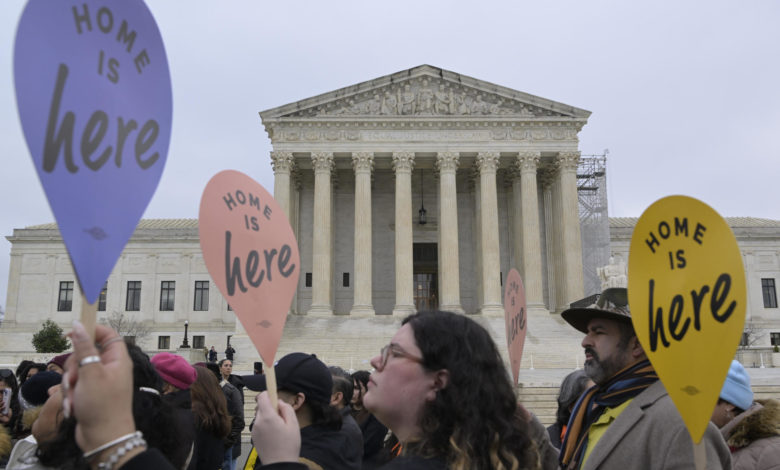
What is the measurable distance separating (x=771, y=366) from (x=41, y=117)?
103 feet

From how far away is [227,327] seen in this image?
51875 mm

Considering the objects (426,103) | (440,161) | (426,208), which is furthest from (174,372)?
(426,208)

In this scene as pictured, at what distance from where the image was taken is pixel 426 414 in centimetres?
262

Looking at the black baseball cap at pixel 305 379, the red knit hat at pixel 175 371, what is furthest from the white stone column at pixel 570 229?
the black baseball cap at pixel 305 379

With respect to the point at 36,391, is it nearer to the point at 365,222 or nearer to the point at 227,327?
the point at 365,222

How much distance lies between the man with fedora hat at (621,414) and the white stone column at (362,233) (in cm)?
3268

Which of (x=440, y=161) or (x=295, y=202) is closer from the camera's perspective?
(x=440, y=161)

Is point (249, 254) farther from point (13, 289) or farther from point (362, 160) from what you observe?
point (13, 289)

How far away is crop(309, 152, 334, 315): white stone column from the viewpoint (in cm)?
3725

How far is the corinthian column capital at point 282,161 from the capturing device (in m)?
37.5

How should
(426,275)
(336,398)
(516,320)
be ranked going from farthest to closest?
(426,275)
(516,320)
(336,398)

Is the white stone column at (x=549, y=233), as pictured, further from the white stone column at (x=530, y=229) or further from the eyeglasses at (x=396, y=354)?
the eyeglasses at (x=396, y=354)

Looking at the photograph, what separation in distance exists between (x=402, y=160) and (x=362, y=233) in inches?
192

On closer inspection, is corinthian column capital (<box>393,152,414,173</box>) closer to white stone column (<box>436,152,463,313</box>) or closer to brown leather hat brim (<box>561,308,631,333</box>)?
white stone column (<box>436,152,463,313</box>)
